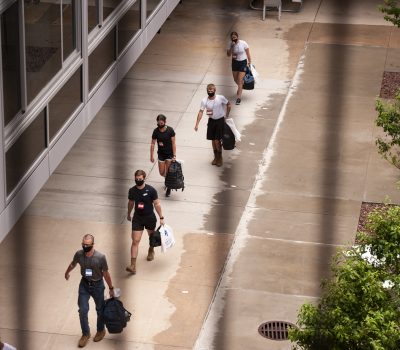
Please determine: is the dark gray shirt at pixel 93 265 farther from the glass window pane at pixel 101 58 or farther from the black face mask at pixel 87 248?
the glass window pane at pixel 101 58

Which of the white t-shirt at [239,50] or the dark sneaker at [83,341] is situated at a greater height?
the white t-shirt at [239,50]

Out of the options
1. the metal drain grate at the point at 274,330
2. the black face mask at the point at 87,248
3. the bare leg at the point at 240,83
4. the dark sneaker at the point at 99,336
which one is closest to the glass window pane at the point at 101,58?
the bare leg at the point at 240,83

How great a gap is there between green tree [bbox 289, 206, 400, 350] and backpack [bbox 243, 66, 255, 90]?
899 centimetres

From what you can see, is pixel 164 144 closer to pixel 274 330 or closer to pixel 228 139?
pixel 228 139

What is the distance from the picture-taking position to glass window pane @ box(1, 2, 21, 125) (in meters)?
10.1

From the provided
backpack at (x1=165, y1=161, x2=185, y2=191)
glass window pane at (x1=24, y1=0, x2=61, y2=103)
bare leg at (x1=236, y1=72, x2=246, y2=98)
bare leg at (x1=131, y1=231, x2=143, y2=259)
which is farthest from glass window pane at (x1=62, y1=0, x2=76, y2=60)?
bare leg at (x1=236, y1=72, x2=246, y2=98)

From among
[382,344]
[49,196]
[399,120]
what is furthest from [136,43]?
[382,344]

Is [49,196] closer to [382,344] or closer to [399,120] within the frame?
[399,120]

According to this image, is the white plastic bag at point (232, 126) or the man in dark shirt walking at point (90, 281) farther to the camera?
the white plastic bag at point (232, 126)

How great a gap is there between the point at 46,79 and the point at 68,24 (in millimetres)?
708

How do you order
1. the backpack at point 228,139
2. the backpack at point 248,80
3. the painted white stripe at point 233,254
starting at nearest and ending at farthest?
the painted white stripe at point 233,254 → the backpack at point 228,139 → the backpack at point 248,80

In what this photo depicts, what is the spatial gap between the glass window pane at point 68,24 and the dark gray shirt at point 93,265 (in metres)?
2.95

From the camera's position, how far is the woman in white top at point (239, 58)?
628 inches

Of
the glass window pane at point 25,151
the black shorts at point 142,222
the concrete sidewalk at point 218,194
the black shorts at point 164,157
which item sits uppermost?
the glass window pane at point 25,151
